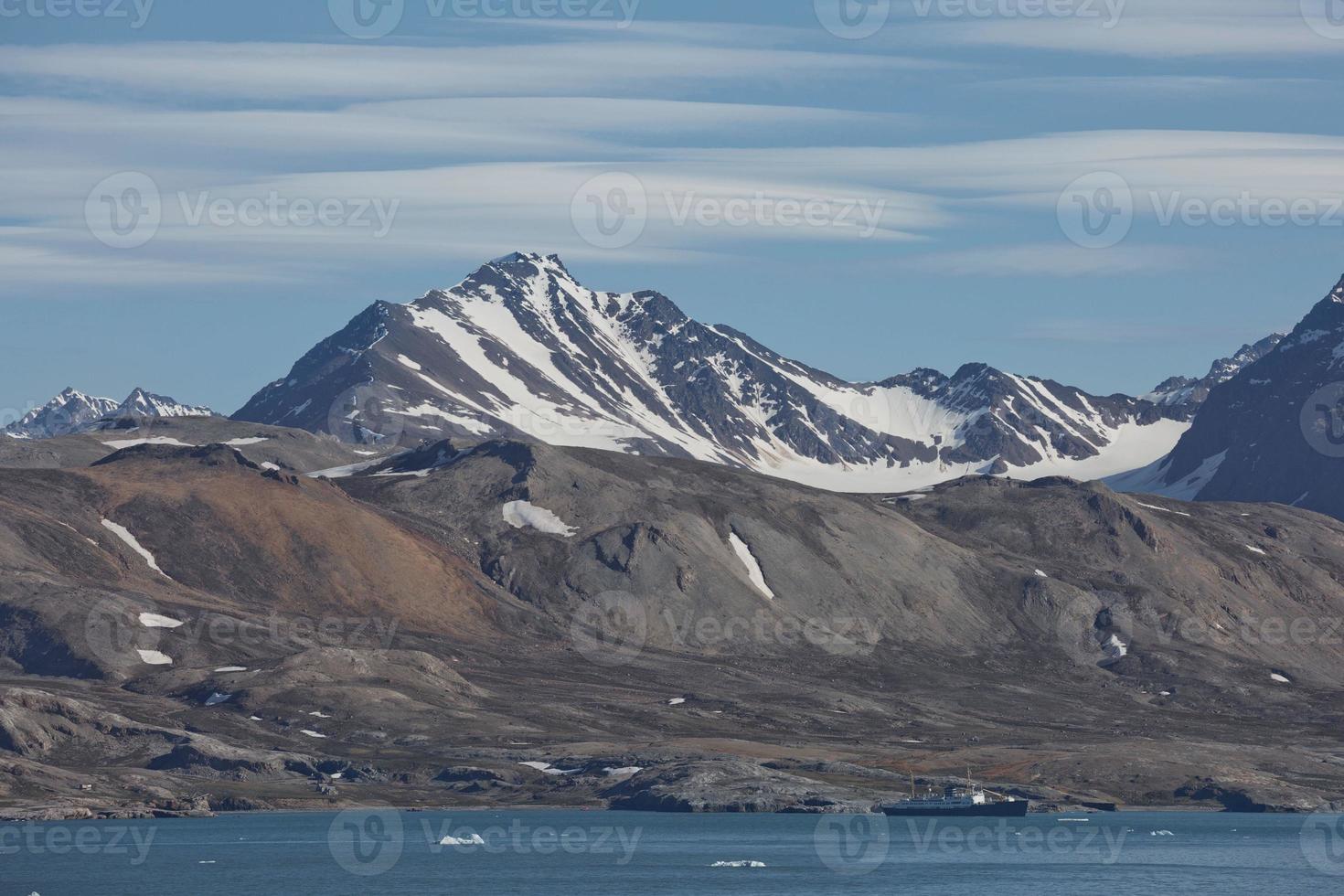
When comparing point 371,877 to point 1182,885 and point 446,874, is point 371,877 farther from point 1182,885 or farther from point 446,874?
point 1182,885

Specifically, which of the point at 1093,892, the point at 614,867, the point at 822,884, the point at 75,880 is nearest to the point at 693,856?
the point at 614,867

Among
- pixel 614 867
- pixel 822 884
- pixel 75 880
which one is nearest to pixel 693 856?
pixel 614 867

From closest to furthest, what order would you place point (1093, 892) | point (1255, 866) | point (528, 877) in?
1. point (1093, 892)
2. point (528, 877)
3. point (1255, 866)

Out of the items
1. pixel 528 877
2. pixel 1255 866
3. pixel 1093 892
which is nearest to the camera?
pixel 1093 892

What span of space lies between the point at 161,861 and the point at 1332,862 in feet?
337

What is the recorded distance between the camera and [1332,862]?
7534 inches

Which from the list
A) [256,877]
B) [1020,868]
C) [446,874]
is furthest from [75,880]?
[1020,868]

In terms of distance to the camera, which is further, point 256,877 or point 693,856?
point 693,856

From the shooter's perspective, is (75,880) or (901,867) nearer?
(75,880)

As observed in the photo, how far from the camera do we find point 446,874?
578 ft

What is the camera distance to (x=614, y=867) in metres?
182

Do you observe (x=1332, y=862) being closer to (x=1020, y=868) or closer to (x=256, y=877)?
(x=1020, y=868)

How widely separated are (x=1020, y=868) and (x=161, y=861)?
73.7m

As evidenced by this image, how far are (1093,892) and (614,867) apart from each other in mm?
Answer: 41348
